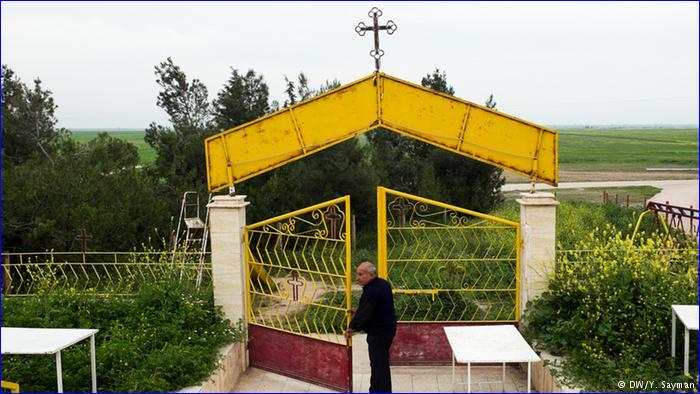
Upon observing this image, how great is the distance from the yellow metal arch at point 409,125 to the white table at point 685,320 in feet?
6.95

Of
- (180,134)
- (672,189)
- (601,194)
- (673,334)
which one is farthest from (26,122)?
(672,189)

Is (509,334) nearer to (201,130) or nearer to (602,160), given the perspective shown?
(201,130)

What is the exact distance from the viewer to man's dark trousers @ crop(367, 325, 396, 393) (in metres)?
6.69

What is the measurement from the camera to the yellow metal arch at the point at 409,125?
26.1 feet

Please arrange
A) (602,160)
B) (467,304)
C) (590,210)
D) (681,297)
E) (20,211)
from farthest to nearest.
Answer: (602,160), (590,210), (20,211), (467,304), (681,297)

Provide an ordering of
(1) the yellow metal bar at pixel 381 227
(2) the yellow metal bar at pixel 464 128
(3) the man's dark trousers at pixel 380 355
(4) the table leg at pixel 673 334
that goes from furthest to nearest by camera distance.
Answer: (2) the yellow metal bar at pixel 464 128
(1) the yellow metal bar at pixel 381 227
(3) the man's dark trousers at pixel 380 355
(4) the table leg at pixel 673 334

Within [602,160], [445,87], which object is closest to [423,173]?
[445,87]

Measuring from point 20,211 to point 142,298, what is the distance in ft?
22.2

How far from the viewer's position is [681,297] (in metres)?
7.17

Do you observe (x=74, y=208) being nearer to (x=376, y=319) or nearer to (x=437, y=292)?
(x=437, y=292)

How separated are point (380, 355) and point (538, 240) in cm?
254

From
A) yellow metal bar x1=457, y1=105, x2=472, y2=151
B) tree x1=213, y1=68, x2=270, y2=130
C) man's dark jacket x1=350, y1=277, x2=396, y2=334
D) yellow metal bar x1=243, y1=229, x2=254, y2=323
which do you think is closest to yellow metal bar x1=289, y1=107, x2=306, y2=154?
yellow metal bar x1=243, y1=229, x2=254, y2=323

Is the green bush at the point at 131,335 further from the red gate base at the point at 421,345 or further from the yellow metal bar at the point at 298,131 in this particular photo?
the yellow metal bar at the point at 298,131

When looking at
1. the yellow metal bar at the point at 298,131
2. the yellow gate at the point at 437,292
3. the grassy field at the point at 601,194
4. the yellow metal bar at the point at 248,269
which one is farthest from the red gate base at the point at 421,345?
the grassy field at the point at 601,194
